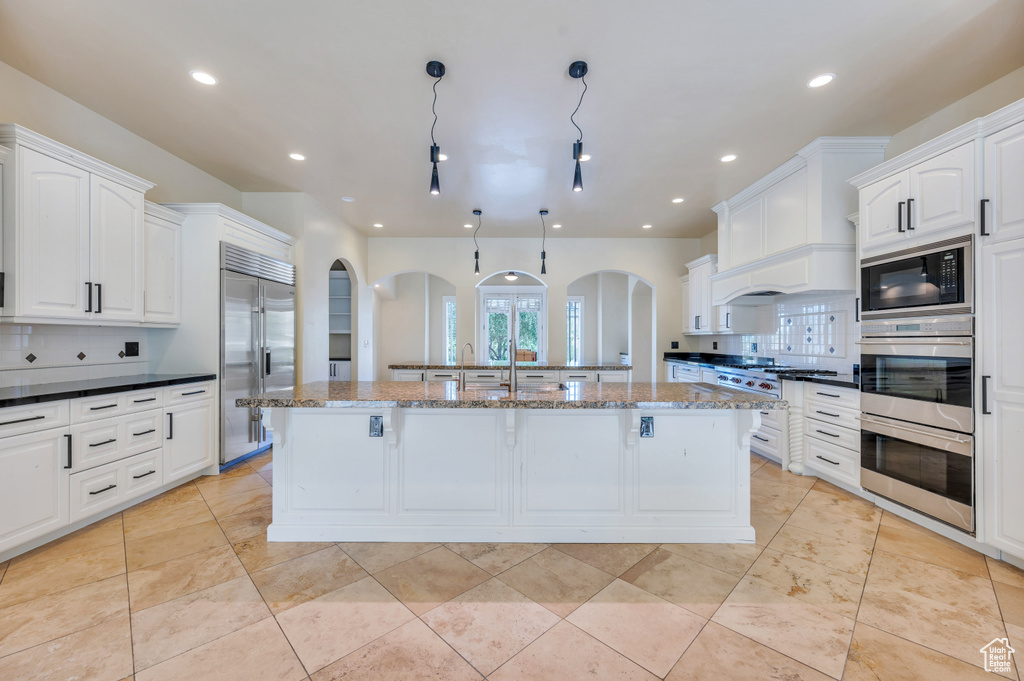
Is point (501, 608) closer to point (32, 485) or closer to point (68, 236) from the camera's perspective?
point (32, 485)

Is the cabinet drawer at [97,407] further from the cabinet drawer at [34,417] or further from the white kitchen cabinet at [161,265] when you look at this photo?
the white kitchen cabinet at [161,265]

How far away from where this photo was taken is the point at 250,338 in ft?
12.4

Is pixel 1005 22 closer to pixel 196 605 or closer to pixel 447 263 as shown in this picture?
pixel 196 605

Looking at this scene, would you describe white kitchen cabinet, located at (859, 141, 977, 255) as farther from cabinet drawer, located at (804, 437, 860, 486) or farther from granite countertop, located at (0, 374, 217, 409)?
granite countertop, located at (0, 374, 217, 409)

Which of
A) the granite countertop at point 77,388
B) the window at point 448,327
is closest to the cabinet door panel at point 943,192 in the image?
the granite countertop at point 77,388

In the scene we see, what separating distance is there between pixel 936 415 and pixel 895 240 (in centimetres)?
111

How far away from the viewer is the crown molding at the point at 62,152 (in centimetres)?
225

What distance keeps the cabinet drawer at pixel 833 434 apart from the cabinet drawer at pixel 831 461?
0.12 feet

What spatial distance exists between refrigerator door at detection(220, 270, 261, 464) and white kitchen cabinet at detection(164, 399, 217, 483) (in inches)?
3.7

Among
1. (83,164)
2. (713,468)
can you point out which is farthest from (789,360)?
(83,164)

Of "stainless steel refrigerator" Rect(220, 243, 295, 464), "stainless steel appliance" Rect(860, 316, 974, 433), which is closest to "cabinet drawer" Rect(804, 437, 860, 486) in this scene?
"stainless steel appliance" Rect(860, 316, 974, 433)

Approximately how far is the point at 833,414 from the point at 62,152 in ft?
18.4

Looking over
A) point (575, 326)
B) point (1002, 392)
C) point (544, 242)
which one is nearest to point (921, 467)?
point (1002, 392)

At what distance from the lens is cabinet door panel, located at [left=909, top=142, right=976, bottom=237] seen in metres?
2.22
